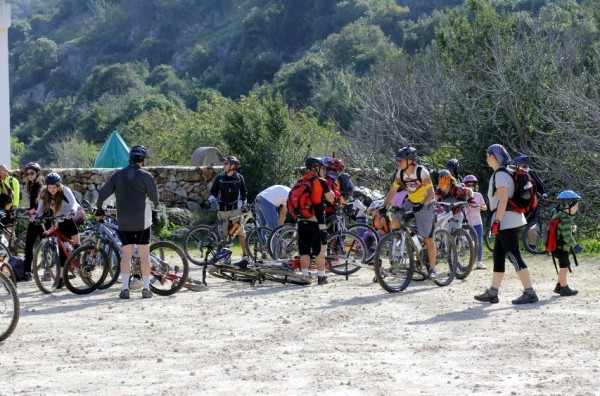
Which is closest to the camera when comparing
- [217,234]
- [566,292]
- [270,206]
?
[566,292]

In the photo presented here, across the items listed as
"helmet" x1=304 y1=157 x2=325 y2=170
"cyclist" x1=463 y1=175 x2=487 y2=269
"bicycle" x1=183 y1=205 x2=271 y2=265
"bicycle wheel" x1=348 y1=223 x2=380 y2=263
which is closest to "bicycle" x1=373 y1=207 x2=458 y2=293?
"helmet" x1=304 y1=157 x2=325 y2=170

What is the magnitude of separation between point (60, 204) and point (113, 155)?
44.2 feet

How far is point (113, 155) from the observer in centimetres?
2720

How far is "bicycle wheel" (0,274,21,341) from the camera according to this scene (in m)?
9.59

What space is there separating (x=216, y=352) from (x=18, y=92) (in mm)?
96988

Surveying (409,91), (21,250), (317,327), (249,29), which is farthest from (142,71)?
(317,327)

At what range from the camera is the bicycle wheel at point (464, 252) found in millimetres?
13969

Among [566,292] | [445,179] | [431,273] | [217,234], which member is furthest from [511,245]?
[217,234]

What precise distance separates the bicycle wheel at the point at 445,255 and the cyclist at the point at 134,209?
3.34 m

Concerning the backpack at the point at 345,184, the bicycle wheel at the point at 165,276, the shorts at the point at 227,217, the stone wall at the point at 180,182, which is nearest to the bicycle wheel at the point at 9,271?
the bicycle wheel at the point at 165,276

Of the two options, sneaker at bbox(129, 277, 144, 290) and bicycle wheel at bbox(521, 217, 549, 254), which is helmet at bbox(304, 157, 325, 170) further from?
bicycle wheel at bbox(521, 217, 549, 254)

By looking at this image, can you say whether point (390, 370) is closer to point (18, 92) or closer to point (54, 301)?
point (54, 301)

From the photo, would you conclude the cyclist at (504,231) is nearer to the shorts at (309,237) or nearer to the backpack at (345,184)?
the shorts at (309,237)

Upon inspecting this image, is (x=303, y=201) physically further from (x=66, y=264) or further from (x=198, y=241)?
(x=198, y=241)
